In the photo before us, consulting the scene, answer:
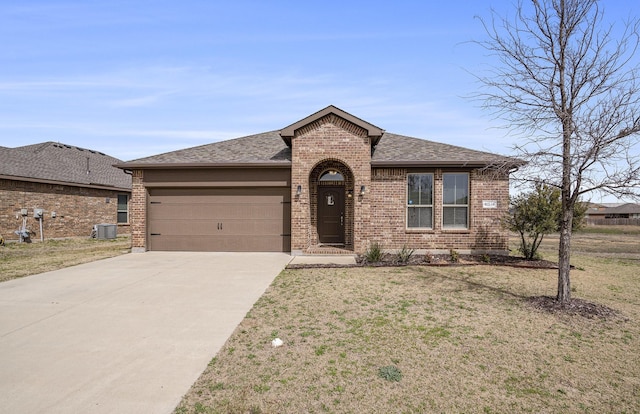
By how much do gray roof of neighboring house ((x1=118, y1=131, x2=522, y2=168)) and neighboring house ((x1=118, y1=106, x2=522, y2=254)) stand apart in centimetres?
4

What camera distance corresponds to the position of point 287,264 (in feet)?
32.7

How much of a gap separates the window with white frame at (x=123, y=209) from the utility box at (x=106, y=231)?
196 centimetres

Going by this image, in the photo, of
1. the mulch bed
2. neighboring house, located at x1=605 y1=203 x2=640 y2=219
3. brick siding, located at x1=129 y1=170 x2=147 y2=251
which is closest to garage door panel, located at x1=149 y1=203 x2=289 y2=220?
brick siding, located at x1=129 y1=170 x2=147 y2=251

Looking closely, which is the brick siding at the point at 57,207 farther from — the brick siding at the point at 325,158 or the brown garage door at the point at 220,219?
the brick siding at the point at 325,158

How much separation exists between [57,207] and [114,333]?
17.4 meters

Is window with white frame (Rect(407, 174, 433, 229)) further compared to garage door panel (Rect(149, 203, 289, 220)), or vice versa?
garage door panel (Rect(149, 203, 289, 220))

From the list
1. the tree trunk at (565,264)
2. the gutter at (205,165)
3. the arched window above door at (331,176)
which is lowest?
the tree trunk at (565,264)

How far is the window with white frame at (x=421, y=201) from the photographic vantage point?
471 inches

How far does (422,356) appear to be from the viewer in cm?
409

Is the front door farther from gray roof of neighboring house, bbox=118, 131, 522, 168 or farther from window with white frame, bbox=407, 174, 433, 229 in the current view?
window with white frame, bbox=407, 174, 433, 229

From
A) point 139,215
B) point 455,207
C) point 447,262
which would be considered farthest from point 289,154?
point 447,262

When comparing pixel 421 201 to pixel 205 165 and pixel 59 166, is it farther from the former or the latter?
pixel 59 166

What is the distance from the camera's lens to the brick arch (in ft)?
42.1

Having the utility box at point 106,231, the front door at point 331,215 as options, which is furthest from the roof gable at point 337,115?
the utility box at point 106,231
